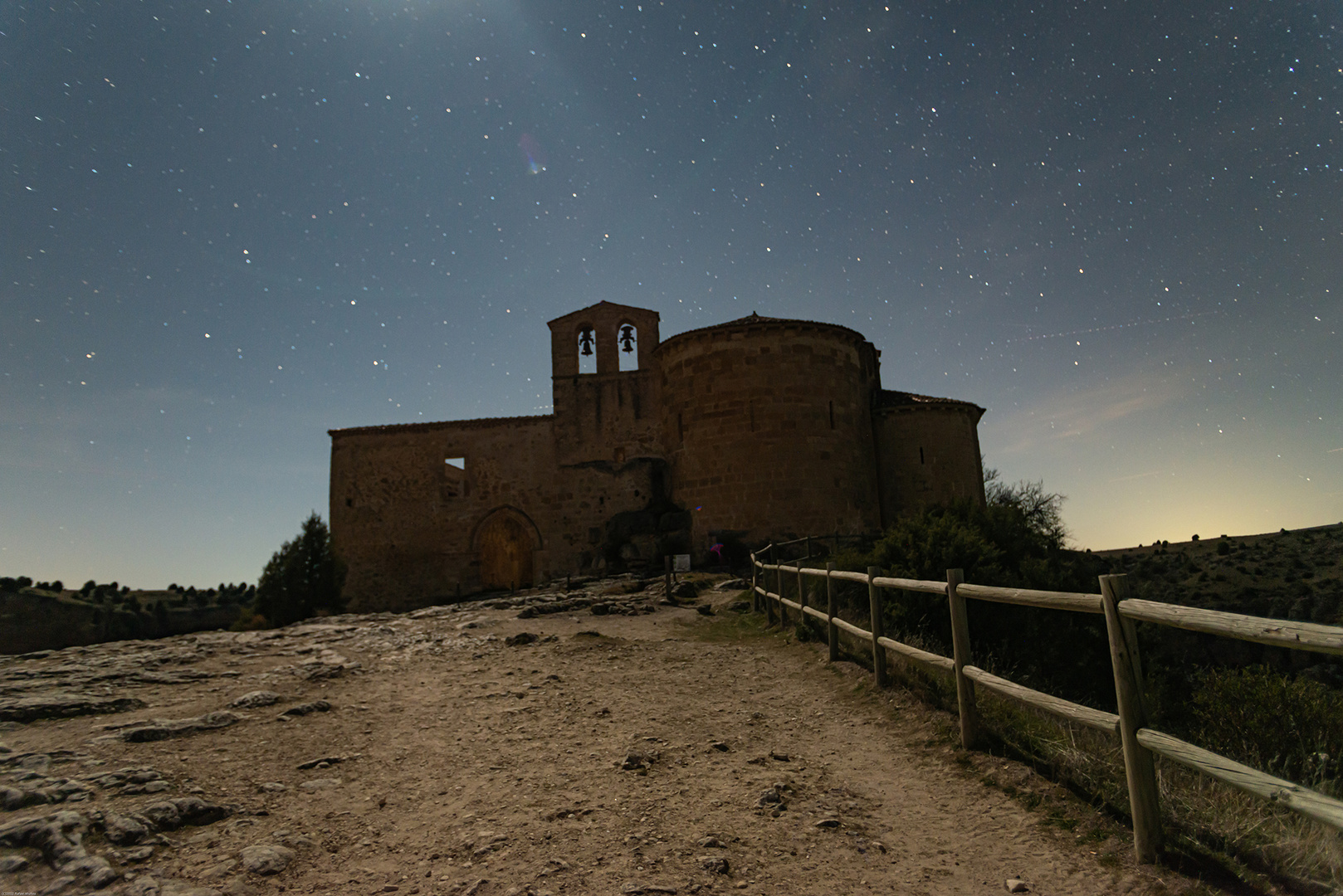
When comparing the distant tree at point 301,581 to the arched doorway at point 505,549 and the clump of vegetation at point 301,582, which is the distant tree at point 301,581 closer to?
the clump of vegetation at point 301,582

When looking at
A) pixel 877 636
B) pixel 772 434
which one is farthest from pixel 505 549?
pixel 877 636

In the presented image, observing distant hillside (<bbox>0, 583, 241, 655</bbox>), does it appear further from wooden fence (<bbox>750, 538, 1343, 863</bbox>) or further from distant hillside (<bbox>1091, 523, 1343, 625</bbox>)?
distant hillside (<bbox>1091, 523, 1343, 625</bbox>)

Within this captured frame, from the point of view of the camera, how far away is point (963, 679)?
464cm

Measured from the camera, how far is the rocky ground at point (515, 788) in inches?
130

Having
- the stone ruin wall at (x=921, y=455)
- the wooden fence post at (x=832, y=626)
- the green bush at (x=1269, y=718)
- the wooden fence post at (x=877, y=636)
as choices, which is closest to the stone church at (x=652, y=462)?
the stone ruin wall at (x=921, y=455)

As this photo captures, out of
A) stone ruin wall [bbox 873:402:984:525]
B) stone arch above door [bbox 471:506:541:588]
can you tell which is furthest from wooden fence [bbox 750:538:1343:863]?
stone arch above door [bbox 471:506:541:588]

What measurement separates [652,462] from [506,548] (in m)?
9.92

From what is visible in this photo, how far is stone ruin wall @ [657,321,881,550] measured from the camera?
19.1 metres

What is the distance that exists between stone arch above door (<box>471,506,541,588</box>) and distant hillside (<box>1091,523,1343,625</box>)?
17609 mm

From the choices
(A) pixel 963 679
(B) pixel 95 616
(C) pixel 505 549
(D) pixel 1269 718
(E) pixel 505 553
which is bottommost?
(D) pixel 1269 718

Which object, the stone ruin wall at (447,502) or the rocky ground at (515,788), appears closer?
the rocky ground at (515,788)

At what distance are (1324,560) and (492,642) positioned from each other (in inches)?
1156

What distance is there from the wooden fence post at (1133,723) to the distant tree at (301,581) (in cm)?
2245

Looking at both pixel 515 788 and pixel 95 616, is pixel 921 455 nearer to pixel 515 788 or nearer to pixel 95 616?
pixel 515 788
